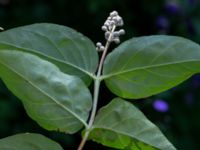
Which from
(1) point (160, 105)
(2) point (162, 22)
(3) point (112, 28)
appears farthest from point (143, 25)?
(3) point (112, 28)

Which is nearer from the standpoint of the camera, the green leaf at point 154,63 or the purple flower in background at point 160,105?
the green leaf at point 154,63

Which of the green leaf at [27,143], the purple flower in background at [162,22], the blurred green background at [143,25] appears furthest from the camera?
the purple flower in background at [162,22]

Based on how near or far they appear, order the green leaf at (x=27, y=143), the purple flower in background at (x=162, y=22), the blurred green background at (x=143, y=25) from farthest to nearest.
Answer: the purple flower in background at (x=162, y=22) → the blurred green background at (x=143, y=25) → the green leaf at (x=27, y=143)

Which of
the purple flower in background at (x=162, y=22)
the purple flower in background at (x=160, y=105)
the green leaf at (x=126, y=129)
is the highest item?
the green leaf at (x=126, y=129)

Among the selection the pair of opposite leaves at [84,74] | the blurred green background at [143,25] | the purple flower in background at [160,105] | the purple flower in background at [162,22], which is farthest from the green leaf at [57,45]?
the purple flower in background at [162,22]

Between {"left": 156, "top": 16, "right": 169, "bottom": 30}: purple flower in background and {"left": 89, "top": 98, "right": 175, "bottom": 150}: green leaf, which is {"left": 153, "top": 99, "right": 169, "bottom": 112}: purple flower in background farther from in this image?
{"left": 89, "top": 98, "right": 175, "bottom": 150}: green leaf

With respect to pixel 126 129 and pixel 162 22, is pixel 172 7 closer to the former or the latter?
pixel 162 22

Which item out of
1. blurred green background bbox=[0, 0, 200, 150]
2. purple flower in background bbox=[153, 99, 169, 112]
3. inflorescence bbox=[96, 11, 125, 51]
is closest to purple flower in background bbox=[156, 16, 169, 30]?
blurred green background bbox=[0, 0, 200, 150]

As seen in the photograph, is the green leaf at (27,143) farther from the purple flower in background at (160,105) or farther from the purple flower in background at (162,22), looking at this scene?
the purple flower in background at (162,22)
